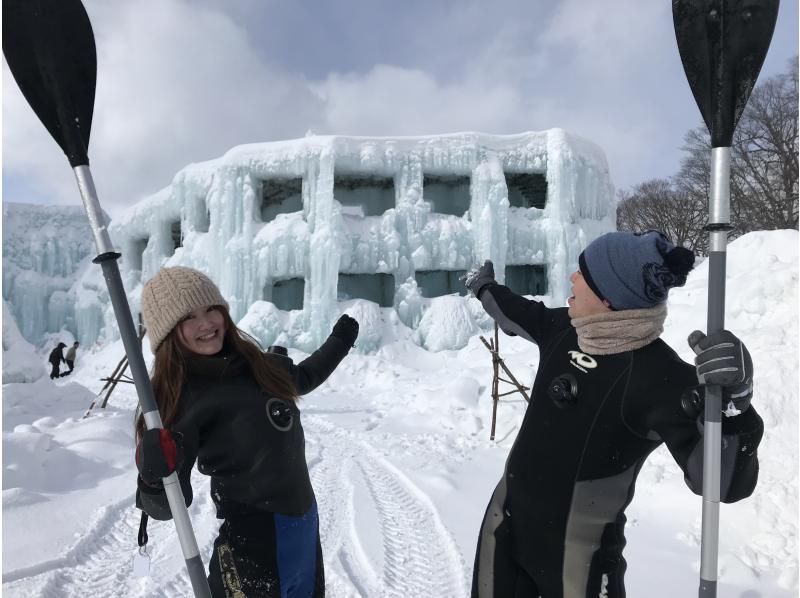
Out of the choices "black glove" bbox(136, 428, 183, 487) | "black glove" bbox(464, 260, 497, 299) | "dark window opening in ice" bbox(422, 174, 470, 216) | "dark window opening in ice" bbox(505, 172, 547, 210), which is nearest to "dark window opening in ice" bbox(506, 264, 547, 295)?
"dark window opening in ice" bbox(505, 172, 547, 210)

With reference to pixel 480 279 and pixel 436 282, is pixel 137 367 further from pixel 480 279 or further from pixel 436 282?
pixel 436 282

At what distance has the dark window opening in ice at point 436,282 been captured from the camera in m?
17.6

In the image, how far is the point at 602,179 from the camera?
53.9ft

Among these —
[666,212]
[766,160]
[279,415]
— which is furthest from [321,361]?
[666,212]

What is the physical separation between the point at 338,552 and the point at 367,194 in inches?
613

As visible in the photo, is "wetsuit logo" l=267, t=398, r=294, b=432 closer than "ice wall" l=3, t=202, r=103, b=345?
Yes

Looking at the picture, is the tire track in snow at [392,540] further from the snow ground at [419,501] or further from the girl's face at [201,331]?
the girl's face at [201,331]

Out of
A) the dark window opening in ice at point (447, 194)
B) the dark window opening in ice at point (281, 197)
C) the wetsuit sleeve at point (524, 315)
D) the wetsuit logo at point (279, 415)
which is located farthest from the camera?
the dark window opening in ice at point (447, 194)

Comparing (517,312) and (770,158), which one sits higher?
(770,158)

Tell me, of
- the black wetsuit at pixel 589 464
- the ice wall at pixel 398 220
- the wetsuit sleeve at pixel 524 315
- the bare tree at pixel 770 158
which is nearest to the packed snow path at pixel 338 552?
the black wetsuit at pixel 589 464

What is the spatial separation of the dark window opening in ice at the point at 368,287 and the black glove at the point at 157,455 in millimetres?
15883

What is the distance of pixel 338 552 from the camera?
335 cm

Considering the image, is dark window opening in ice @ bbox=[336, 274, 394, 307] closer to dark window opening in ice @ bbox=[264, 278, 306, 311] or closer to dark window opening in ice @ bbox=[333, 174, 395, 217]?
dark window opening in ice @ bbox=[264, 278, 306, 311]

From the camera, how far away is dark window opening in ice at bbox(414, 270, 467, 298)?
57.8 ft
